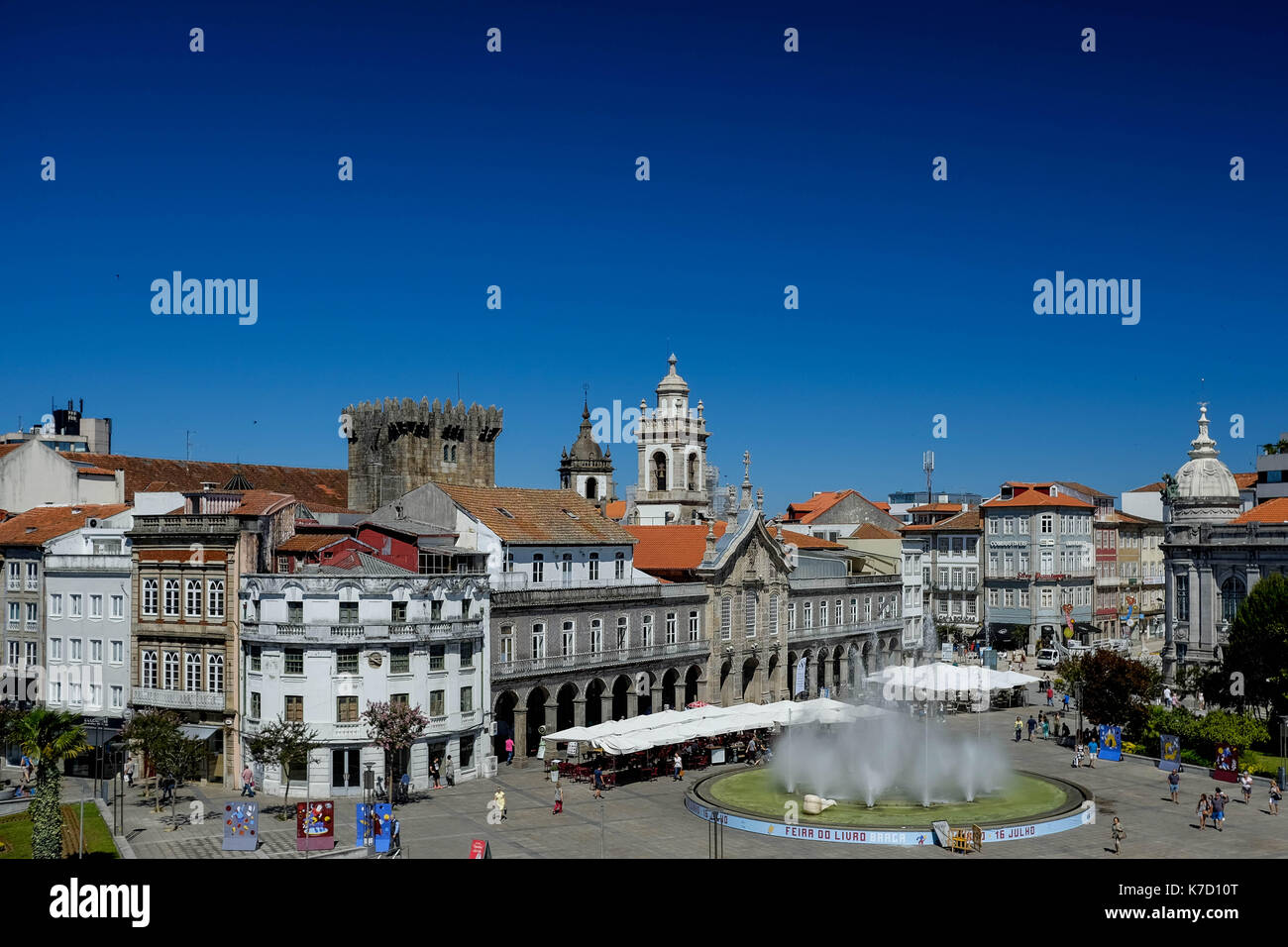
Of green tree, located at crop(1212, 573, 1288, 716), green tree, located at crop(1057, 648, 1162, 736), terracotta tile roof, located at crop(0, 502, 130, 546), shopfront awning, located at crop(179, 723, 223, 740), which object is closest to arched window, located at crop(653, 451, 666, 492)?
green tree, located at crop(1057, 648, 1162, 736)

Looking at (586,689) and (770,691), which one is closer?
(586,689)

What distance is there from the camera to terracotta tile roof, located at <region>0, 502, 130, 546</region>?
213 ft

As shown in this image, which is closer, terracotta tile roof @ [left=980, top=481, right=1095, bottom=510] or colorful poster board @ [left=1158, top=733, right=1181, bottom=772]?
colorful poster board @ [left=1158, top=733, right=1181, bottom=772]

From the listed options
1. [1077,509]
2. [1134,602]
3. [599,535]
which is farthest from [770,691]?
[1134,602]

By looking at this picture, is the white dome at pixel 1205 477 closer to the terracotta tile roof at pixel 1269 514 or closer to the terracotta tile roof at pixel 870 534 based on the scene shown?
the terracotta tile roof at pixel 1269 514

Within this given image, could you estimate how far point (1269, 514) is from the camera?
83.2 m

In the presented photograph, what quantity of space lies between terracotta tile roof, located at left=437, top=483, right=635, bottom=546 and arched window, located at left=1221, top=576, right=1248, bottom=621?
4081 cm

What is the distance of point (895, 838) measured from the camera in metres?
42.2

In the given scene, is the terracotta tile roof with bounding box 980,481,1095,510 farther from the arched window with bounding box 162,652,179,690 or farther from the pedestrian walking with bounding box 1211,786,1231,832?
the arched window with bounding box 162,652,179,690

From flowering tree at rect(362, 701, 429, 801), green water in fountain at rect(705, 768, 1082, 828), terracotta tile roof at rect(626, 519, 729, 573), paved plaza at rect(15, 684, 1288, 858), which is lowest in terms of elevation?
paved plaza at rect(15, 684, 1288, 858)

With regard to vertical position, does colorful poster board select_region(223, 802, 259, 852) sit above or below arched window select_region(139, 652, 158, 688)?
below

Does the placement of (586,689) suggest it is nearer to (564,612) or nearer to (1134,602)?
(564,612)

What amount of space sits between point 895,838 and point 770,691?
36376 millimetres
